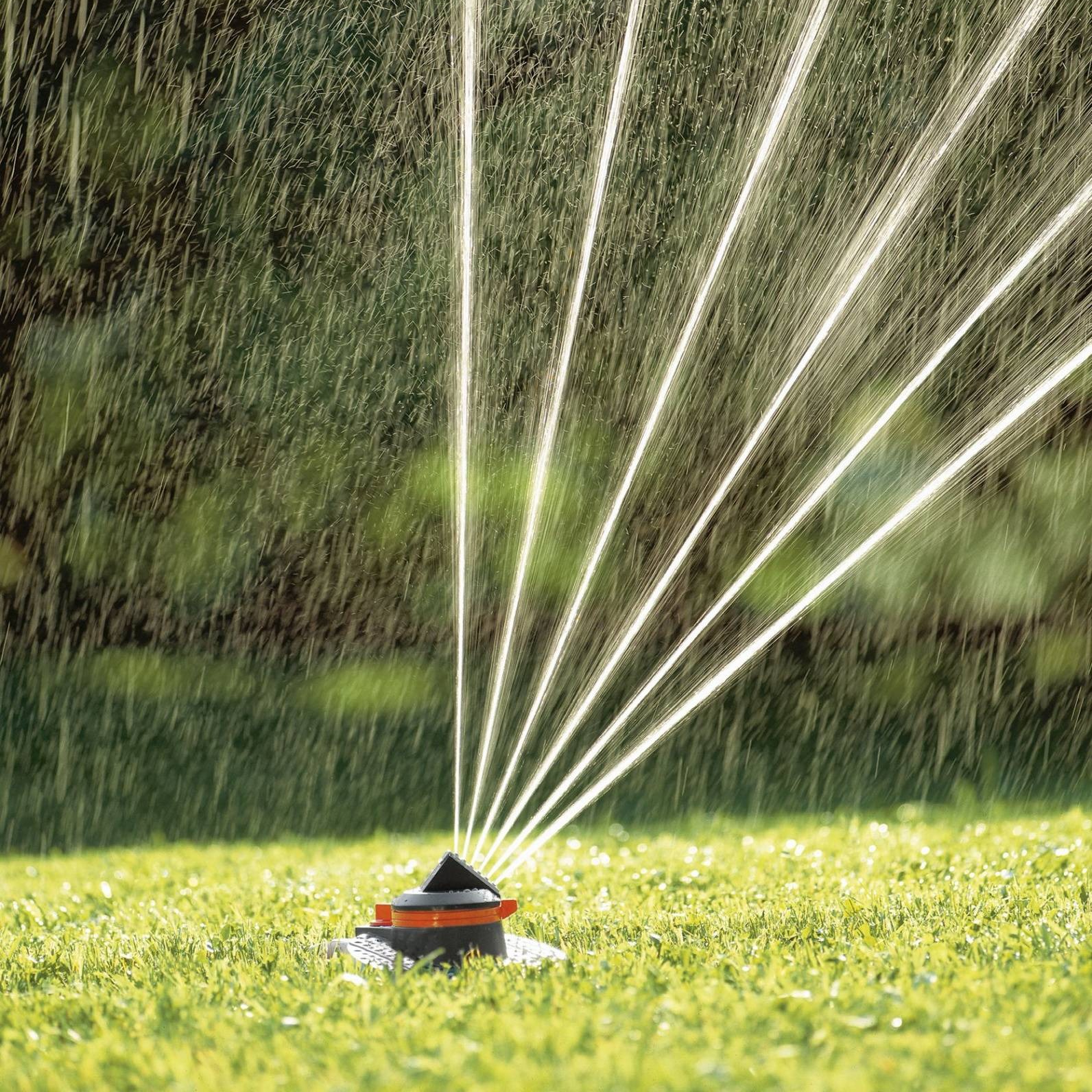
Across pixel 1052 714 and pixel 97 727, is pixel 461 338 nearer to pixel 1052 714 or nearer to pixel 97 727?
pixel 97 727

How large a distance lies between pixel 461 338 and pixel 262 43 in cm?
294

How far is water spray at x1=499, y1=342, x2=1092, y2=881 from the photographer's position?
450 inches

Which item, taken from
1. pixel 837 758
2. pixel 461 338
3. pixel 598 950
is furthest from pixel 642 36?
pixel 598 950

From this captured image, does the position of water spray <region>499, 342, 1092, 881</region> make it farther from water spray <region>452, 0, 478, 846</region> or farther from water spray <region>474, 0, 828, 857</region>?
water spray <region>452, 0, 478, 846</region>

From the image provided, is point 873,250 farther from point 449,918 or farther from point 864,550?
point 449,918

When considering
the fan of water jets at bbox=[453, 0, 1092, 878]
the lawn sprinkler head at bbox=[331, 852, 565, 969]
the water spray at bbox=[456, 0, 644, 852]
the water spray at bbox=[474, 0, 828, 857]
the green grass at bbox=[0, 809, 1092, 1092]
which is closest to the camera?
the green grass at bbox=[0, 809, 1092, 1092]

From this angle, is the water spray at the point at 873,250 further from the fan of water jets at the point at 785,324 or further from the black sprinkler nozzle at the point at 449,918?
the black sprinkler nozzle at the point at 449,918

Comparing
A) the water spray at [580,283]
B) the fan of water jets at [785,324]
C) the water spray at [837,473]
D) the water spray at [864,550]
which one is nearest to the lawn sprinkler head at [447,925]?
the fan of water jets at [785,324]

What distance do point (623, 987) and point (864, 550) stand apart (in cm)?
868

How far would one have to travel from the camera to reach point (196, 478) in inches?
484

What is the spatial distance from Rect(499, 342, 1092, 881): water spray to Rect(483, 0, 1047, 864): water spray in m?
0.60

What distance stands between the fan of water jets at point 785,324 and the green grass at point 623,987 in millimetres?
4907

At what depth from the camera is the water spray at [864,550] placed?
11438mm

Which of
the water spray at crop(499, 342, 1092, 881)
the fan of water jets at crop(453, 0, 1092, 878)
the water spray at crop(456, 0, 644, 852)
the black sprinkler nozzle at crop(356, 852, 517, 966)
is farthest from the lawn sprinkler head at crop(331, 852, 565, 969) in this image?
the water spray at crop(456, 0, 644, 852)
